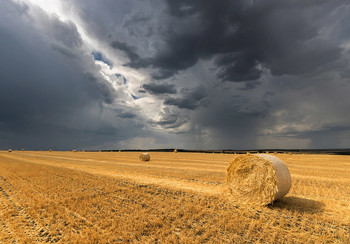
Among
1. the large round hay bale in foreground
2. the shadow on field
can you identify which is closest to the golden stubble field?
the shadow on field

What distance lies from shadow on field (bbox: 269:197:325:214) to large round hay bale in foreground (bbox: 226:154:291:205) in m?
0.41

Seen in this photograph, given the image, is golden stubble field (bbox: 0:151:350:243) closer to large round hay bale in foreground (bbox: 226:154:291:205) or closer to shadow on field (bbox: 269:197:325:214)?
shadow on field (bbox: 269:197:325:214)

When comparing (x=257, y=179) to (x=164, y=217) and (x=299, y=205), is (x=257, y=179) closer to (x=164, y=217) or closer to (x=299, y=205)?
(x=299, y=205)

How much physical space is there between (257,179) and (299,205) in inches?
74.0

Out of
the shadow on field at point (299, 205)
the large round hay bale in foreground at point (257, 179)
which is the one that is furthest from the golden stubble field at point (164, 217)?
the large round hay bale in foreground at point (257, 179)

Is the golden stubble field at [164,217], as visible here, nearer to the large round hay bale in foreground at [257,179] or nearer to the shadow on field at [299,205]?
the shadow on field at [299,205]

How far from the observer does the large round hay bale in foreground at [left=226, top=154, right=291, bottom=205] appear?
8078mm

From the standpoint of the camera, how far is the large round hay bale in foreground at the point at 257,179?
26.5 feet

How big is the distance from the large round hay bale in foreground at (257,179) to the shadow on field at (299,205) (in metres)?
0.41

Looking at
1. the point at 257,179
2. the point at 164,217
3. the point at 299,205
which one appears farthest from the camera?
the point at 257,179

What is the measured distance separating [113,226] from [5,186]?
10283mm

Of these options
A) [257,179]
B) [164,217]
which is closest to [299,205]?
[257,179]

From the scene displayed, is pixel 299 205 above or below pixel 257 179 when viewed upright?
below

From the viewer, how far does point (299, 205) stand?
26.0 ft
